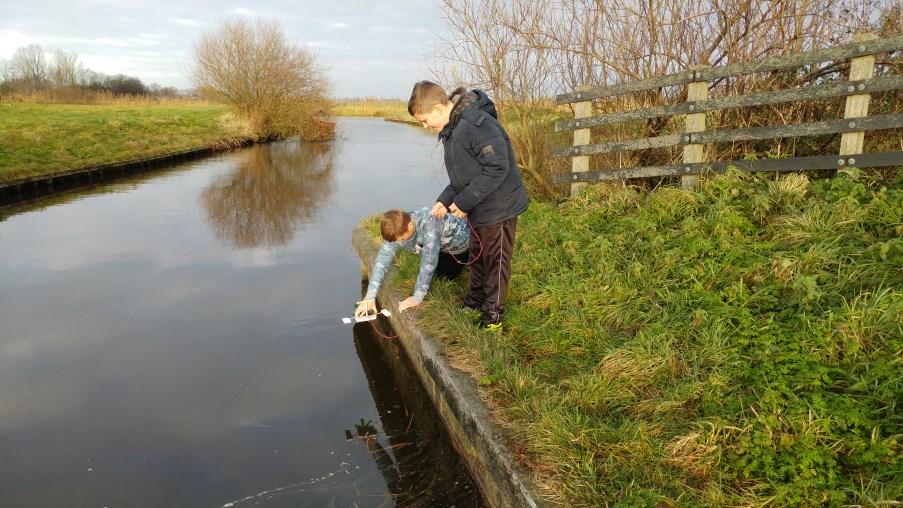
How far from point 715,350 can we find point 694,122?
3.49m

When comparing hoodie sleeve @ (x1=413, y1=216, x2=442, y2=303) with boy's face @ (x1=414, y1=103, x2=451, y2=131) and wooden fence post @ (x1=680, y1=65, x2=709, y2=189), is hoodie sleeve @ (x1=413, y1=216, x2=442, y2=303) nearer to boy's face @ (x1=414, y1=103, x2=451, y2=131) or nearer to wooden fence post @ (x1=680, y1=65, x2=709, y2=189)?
boy's face @ (x1=414, y1=103, x2=451, y2=131)

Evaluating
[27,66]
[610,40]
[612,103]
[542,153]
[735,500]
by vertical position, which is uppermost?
[27,66]

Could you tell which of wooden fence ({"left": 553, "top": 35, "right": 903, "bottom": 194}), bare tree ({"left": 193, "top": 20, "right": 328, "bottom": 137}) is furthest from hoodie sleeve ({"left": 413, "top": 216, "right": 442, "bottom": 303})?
bare tree ({"left": 193, "top": 20, "right": 328, "bottom": 137})

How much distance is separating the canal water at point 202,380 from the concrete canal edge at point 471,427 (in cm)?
14

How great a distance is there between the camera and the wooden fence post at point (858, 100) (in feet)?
15.9

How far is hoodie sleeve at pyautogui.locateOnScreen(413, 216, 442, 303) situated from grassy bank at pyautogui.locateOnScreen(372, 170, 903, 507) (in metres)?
0.14

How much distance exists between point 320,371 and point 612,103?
502 centimetres

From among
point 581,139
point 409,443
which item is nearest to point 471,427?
point 409,443

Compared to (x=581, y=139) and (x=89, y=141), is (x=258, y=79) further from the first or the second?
(x=581, y=139)

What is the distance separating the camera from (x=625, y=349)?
3.54 m

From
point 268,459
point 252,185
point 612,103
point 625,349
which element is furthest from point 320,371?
point 252,185

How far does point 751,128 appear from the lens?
18.5 feet

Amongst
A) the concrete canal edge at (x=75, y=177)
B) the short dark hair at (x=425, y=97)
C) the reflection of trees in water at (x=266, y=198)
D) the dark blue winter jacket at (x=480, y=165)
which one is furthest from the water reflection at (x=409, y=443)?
the concrete canal edge at (x=75, y=177)

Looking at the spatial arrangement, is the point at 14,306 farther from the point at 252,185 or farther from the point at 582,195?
→ the point at 252,185
